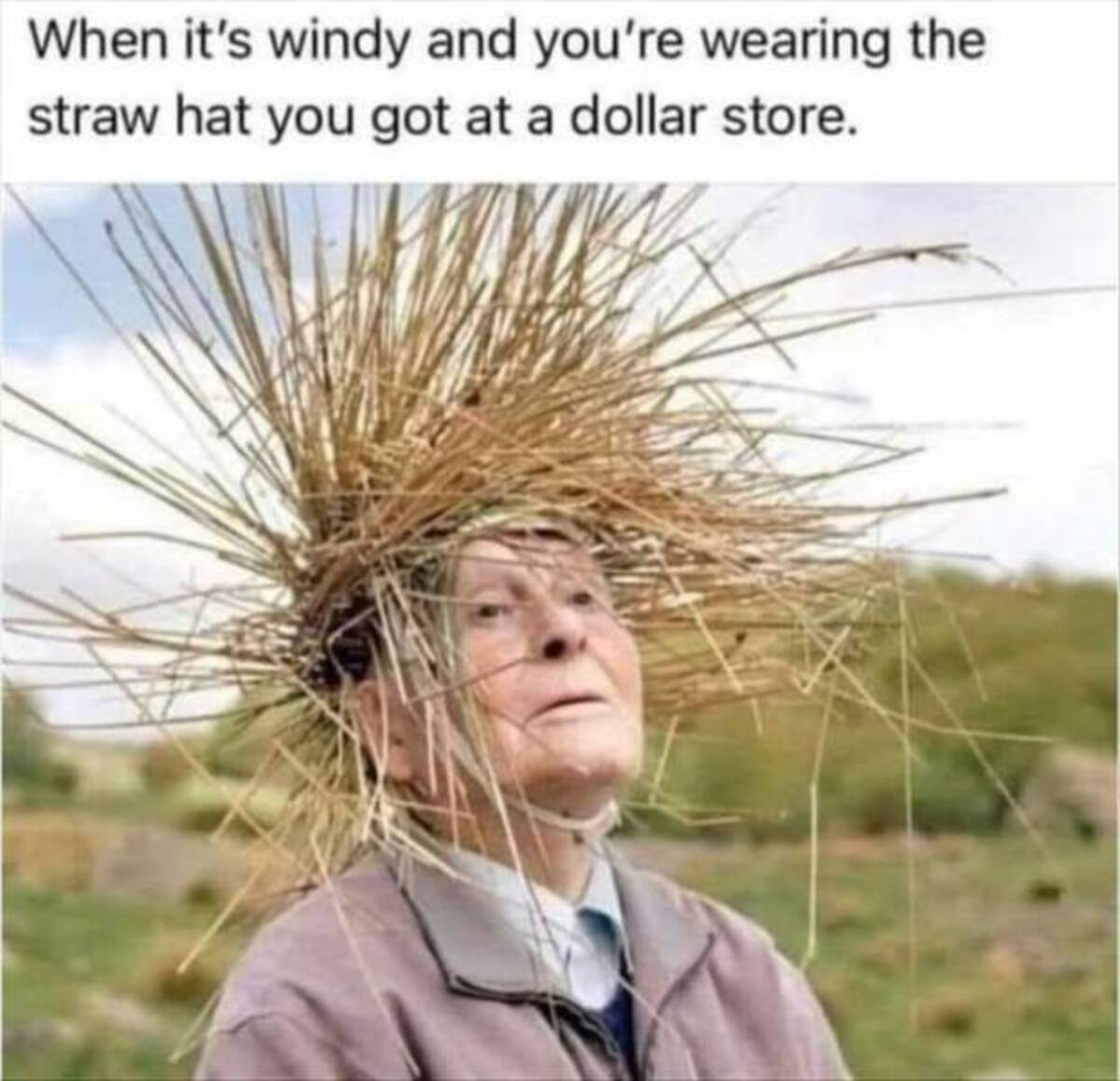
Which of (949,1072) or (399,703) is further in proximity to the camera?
(949,1072)

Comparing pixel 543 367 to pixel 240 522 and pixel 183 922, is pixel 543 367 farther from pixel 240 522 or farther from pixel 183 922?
pixel 183 922

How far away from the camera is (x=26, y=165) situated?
0.97 metres

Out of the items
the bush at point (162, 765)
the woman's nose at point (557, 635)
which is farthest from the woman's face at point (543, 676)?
the bush at point (162, 765)

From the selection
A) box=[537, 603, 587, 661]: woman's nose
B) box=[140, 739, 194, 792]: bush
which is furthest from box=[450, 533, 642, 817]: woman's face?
box=[140, 739, 194, 792]: bush

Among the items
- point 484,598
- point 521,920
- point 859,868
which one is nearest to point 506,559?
point 484,598

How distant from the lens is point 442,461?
0.83 meters

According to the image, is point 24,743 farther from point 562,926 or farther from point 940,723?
point 940,723

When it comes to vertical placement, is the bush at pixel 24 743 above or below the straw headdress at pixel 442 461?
below

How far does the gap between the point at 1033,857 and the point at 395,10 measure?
44 cm

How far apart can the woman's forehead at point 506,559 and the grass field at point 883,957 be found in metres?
0.14

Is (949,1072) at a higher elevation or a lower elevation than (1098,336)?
lower

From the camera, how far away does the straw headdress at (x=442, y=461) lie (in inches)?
33.0

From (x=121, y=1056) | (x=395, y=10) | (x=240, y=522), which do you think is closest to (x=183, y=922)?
(x=121, y=1056)
